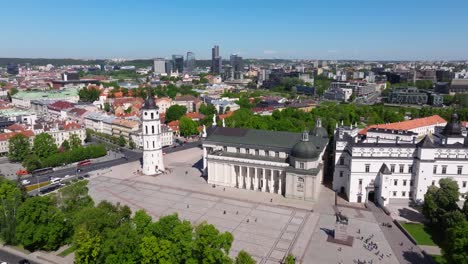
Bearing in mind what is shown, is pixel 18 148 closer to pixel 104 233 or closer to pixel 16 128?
Result: pixel 16 128

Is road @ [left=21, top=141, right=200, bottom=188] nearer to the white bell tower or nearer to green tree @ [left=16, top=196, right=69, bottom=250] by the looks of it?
the white bell tower

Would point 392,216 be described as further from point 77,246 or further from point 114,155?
point 114,155

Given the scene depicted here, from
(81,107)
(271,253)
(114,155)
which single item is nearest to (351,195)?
(271,253)

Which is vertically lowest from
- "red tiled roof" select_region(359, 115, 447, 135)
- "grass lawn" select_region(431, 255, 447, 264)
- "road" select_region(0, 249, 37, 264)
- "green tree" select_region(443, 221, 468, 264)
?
"road" select_region(0, 249, 37, 264)

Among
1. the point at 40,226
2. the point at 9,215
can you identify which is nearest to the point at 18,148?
the point at 9,215

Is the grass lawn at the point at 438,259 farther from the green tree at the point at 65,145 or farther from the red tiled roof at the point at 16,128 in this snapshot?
the red tiled roof at the point at 16,128

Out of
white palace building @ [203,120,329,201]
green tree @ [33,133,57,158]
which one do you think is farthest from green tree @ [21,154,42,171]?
white palace building @ [203,120,329,201]
